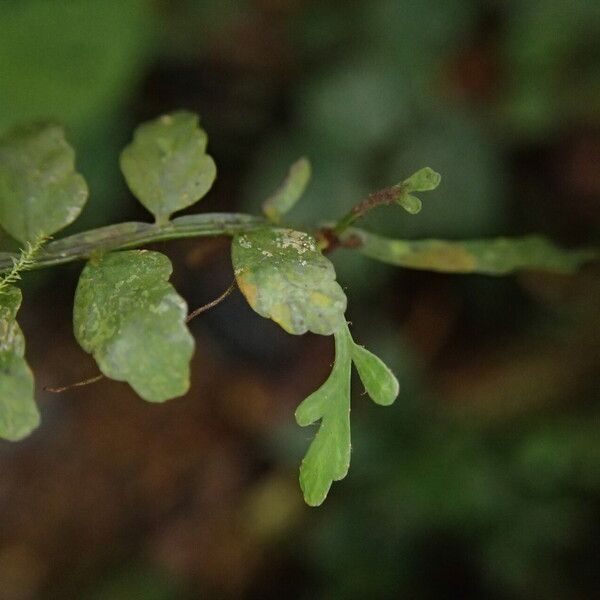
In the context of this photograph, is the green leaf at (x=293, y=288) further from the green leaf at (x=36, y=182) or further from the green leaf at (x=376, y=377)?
the green leaf at (x=36, y=182)

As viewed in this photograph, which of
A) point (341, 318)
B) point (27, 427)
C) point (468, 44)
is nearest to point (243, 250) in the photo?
point (341, 318)

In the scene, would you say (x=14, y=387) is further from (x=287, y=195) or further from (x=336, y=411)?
(x=287, y=195)

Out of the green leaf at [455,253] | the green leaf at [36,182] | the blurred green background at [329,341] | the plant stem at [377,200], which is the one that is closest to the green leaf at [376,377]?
the plant stem at [377,200]

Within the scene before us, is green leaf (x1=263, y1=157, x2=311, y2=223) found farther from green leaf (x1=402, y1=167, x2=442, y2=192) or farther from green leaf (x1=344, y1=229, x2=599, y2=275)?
green leaf (x1=402, y1=167, x2=442, y2=192)

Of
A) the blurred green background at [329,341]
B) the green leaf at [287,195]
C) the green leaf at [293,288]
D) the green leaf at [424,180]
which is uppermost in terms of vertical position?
the green leaf at [424,180]

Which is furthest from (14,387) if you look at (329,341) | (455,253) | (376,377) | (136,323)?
(329,341)

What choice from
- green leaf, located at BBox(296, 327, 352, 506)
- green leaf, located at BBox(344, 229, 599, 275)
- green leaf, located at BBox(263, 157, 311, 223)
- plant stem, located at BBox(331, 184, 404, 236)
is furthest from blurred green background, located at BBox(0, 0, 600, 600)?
green leaf, located at BBox(296, 327, 352, 506)
